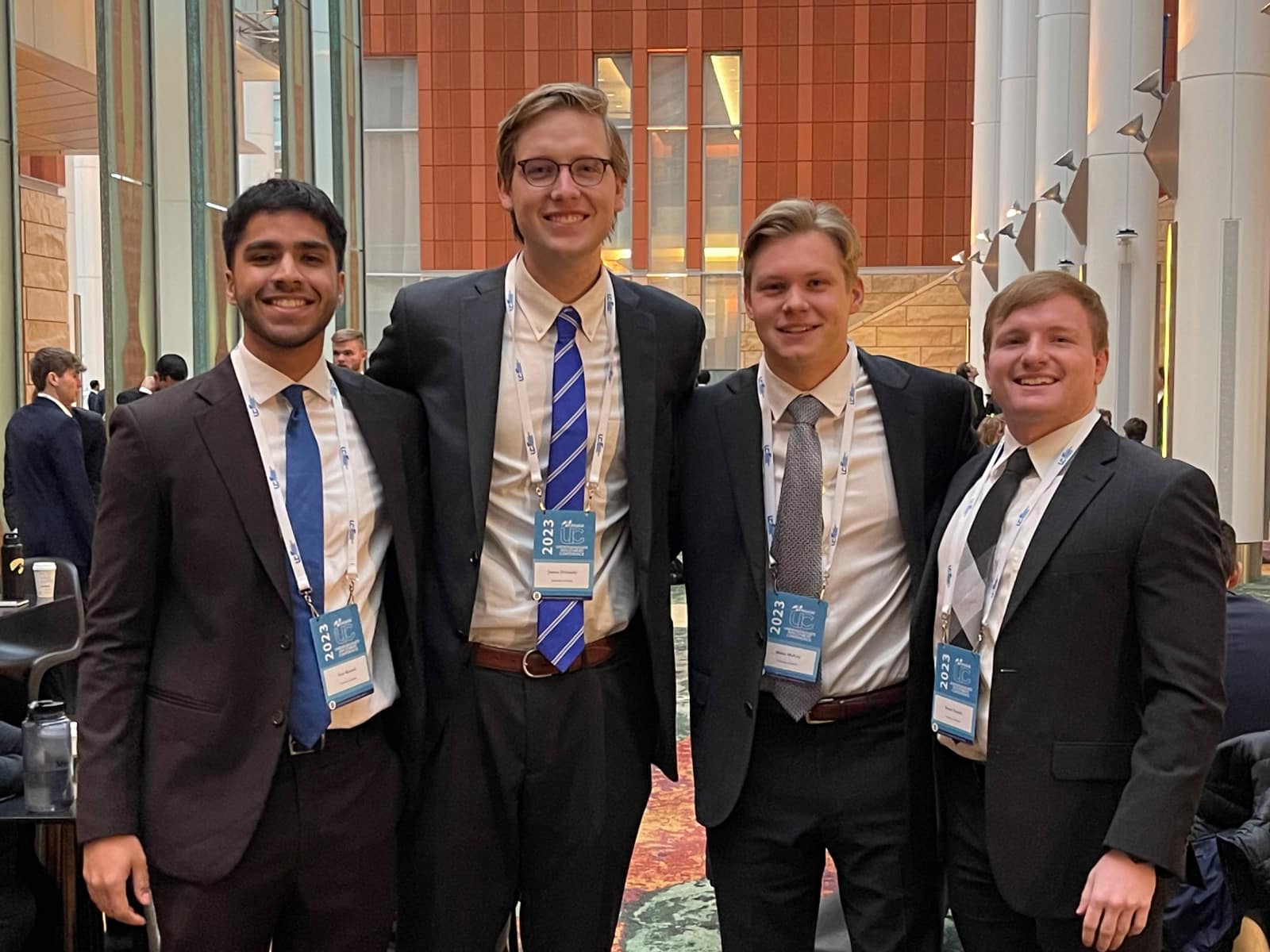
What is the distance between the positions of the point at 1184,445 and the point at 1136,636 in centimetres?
844

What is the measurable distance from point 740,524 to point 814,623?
0.23 metres

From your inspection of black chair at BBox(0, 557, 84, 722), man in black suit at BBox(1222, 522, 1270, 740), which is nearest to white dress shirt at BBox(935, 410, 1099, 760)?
man in black suit at BBox(1222, 522, 1270, 740)

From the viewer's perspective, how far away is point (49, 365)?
664 centimetres

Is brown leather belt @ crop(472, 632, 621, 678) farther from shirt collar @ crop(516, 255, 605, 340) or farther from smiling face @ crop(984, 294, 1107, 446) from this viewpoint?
smiling face @ crop(984, 294, 1107, 446)

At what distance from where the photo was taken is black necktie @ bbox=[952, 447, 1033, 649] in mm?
2083

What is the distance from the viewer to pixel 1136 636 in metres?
2.00

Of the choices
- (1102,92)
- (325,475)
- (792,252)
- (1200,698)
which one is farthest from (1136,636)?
(1102,92)

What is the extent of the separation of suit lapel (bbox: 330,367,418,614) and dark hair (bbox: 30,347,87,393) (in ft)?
16.8

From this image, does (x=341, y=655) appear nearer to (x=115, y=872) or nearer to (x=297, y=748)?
(x=297, y=748)

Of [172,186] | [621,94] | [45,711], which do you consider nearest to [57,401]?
[172,186]

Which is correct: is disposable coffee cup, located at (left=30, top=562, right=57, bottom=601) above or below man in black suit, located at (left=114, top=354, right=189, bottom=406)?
below

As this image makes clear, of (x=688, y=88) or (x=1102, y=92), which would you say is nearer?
(x=1102, y=92)

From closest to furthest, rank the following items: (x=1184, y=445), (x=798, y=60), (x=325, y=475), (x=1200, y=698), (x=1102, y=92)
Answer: (x=1200, y=698) < (x=325, y=475) < (x=1184, y=445) < (x=1102, y=92) < (x=798, y=60)

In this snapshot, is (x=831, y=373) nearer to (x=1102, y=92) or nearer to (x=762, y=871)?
(x=762, y=871)
